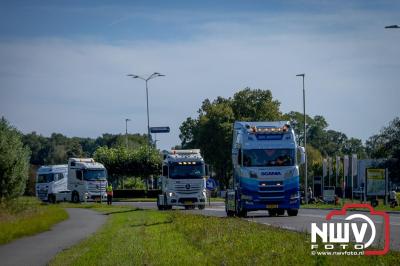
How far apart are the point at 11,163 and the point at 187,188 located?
534 inches

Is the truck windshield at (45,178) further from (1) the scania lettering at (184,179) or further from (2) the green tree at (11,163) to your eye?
(2) the green tree at (11,163)

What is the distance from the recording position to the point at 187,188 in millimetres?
51875

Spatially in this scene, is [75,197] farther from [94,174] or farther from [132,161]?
[132,161]

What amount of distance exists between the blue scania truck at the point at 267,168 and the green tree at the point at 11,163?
40.7 ft

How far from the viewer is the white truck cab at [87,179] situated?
72125 millimetres

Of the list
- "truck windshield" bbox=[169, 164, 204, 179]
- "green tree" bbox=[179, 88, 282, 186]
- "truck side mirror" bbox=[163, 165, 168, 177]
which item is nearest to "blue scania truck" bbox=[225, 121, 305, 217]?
"truck windshield" bbox=[169, 164, 204, 179]

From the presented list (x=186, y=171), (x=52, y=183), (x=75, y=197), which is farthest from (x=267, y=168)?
(x=52, y=183)

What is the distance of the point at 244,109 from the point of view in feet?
336

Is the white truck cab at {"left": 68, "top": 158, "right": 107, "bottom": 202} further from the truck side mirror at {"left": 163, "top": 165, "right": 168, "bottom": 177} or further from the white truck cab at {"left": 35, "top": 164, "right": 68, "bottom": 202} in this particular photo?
the truck side mirror at {"left": 163, "top": 165, "right": 168, "bottom": 177}

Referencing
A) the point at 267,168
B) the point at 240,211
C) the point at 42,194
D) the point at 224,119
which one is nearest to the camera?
the point at 267,168

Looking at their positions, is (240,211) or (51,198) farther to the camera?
(51,198)

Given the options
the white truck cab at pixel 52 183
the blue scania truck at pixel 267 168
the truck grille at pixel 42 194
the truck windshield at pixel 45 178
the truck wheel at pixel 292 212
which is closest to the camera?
the blue scania truck at pixel 267 168

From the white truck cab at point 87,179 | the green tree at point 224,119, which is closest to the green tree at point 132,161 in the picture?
the green tree at point 224,119

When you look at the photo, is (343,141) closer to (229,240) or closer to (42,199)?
(42,199)
